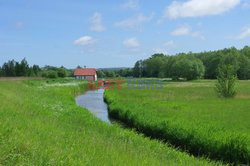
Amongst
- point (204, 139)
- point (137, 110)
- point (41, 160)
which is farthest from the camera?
point (137, 110)

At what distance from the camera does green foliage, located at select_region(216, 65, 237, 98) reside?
3328 centimetres

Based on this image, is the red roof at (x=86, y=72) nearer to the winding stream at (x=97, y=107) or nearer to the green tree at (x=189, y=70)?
the green tree at (x=189, y=70)

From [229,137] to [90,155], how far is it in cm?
739

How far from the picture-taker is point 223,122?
16.5m

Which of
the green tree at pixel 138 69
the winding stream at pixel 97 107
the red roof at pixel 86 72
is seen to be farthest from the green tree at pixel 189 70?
the winding stream at pixel 97 107

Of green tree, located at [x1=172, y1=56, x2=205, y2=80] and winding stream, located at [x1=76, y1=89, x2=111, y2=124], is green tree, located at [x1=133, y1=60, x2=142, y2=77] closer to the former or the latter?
green tree, located at [x1=172, y1=56, x2=205, y2=80]

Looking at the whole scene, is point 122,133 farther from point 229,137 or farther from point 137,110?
point 137,110

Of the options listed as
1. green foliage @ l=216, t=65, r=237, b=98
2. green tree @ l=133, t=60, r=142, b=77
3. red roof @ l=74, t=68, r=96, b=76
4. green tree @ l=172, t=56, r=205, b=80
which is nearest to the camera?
green foliage @ l=216, t=65, r=237, b=98

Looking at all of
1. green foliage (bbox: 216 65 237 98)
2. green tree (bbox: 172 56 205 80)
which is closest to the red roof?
green tree (bbox: 172 56 205 80)

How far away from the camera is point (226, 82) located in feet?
110

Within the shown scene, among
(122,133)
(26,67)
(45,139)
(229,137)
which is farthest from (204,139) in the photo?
(26,67)

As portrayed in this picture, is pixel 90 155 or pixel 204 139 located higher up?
pixel 90 155

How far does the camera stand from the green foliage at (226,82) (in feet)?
109

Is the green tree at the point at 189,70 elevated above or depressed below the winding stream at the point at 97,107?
above
